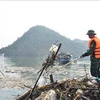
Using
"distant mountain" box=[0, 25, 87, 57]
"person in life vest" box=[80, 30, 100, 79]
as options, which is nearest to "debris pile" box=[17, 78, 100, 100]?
"person in life vest" box=[80, 30, 100, 79]

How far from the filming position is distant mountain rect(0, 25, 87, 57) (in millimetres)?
151000

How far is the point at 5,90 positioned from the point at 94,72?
913 centimetres

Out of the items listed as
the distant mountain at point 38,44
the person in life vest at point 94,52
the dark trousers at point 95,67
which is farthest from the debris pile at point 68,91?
the distant mountain at point 38,44

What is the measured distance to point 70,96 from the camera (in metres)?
8.12

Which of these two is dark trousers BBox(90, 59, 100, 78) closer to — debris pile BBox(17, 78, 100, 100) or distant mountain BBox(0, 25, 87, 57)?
debris pile BBox(17, 78, 100, 100)

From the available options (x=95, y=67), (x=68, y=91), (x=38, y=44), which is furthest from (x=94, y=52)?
(x=38, y=44)

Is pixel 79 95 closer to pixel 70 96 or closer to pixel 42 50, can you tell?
pixel 70 96

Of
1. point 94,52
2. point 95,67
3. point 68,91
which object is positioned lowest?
point 68,91

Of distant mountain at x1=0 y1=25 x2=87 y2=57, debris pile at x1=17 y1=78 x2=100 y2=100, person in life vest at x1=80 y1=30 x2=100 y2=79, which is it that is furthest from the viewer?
distant mountain at x1=0 y1=25 x2=87 y2=57

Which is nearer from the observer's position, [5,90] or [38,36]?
[5,90]

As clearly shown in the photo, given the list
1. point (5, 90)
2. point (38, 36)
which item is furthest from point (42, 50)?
point (5, 90)

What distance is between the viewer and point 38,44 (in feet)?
522

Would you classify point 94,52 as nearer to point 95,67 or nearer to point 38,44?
point 95,67

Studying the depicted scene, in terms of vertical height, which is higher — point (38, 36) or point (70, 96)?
point (38, 36)
